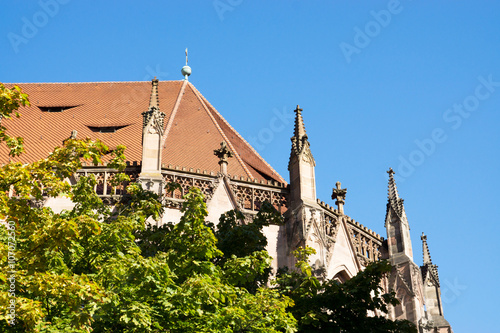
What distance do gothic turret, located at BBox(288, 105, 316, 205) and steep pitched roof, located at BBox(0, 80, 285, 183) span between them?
6.86ft

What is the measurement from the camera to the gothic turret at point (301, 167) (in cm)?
1700

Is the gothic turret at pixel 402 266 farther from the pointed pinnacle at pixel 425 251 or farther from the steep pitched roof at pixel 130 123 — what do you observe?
the steep pitched roof at pixel 130 123

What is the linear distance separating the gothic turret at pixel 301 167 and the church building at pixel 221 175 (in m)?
0.02

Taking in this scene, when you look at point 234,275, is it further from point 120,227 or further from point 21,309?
point 21,309

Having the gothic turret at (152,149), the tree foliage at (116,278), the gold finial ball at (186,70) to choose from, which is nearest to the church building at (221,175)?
the gothic turret at (152,149)

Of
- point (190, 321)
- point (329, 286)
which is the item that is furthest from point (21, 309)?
point (329, 286)

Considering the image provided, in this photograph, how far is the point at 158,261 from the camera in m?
10.2

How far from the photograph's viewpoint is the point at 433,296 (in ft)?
62.6

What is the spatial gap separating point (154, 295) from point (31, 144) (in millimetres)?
11829

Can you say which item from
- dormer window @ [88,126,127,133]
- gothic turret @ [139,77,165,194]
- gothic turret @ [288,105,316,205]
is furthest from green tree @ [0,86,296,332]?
dormer window @ [88,126,127,133]

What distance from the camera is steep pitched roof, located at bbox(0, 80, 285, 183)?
20250mm

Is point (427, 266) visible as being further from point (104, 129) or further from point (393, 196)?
point (104, 129)

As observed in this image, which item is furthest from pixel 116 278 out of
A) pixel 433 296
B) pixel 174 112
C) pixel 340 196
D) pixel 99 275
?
pixel 174 112

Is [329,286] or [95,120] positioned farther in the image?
[95,120]
